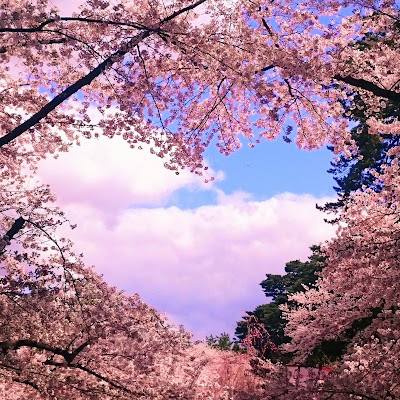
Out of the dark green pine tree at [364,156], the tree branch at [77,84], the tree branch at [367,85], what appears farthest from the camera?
the dark green pine tree at [364,156]

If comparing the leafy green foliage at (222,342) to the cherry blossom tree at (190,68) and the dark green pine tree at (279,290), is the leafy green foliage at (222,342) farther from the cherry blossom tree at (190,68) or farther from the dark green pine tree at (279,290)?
the cherry blossom tree at (190,68)

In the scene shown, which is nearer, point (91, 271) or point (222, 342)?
point (91, 271)

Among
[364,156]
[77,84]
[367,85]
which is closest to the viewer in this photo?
[77,84]

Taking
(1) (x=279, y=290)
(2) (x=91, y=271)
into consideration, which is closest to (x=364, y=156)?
(1) (x=279, y=290)

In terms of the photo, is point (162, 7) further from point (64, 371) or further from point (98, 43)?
point (64, 371)

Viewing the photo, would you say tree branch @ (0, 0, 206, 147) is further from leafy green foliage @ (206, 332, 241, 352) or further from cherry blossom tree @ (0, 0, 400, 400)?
leafy green foliage @ (206, 332, 241, 352)

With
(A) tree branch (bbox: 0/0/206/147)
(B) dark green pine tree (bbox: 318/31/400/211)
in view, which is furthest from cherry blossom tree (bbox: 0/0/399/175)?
(B) dark green pine tree (bbox: 318/31/400/211)

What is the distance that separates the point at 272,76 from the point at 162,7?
343 cm

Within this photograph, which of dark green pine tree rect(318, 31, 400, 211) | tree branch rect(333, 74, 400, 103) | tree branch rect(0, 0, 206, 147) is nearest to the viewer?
tree branch rect(0, 0, 206, 147)

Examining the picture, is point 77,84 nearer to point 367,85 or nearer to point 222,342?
point 367,85

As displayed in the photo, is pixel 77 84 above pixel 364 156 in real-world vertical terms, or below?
below

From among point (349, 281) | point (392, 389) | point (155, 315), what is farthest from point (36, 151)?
point (392, 389)

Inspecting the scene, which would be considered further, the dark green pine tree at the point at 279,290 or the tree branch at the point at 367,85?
the dark green pine tree at the point at 279,290

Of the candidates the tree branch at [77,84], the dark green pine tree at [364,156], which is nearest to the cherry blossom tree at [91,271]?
the tree branch at [77,84]
